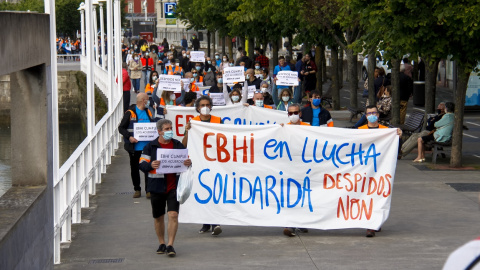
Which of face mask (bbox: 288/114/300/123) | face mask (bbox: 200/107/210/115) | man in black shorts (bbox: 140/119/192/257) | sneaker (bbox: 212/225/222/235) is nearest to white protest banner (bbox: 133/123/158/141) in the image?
face mask (bbox: 200/107/210/115)

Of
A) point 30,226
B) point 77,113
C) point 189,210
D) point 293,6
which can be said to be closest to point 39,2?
point 77,113

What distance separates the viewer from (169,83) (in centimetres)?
1980

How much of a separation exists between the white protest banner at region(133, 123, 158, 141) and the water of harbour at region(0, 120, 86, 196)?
6589mm

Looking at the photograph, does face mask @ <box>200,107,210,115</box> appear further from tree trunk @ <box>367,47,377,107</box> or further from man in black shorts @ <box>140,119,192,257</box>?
tree trunk @ <box>367,47,377,107</box>

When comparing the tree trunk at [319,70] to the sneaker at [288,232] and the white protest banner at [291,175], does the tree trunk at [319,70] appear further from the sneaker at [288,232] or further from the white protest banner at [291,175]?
the sneaker at [288,232]

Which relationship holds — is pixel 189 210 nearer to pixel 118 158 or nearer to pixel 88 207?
pixel 88 207

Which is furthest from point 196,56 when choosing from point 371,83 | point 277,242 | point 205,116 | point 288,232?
point 277,242

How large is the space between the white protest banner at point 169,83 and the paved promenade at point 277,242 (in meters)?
5.05

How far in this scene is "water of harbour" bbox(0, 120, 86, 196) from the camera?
25487mm

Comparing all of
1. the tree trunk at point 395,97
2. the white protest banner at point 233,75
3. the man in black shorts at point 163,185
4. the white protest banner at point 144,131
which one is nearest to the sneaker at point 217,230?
the man in black shorts at point 163,185

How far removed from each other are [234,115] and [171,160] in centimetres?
665

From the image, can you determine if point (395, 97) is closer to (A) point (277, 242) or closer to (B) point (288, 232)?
(B) point (288, 232)

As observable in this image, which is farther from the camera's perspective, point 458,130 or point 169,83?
point 169,83

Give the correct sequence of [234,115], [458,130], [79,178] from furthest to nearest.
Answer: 1. [458,130]
2. [234,115]
3. [79,178]
